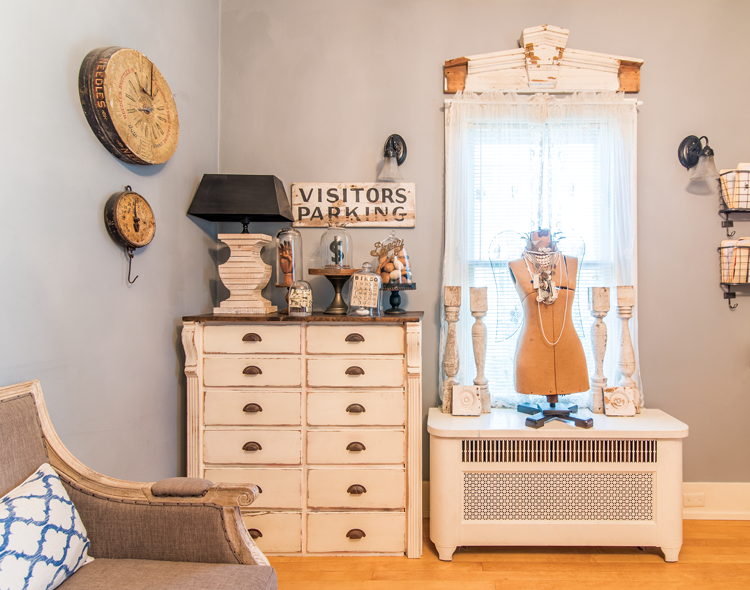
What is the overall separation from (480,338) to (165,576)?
1.75 metres

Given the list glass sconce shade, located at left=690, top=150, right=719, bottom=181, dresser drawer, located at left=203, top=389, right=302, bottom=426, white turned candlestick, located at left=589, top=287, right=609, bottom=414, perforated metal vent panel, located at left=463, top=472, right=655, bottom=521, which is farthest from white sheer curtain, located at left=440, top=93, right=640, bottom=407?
dresser drawer, located at left=203, top=389, right=302, bottom=426

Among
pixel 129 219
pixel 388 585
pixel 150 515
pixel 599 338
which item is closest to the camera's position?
pixel 150 515

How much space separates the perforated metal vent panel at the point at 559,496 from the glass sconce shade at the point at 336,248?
4.27 feet

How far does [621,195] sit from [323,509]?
7.83 ft

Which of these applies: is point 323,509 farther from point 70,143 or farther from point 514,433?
point 70,143

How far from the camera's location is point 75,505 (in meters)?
1.33

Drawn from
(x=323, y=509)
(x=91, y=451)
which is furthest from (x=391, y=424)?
(x=91, y=451)

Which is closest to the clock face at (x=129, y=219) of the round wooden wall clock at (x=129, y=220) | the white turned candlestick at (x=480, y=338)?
the round wooden wall clock at (x=129, y=220)

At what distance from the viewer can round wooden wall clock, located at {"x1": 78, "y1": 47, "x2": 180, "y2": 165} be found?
1.58 m

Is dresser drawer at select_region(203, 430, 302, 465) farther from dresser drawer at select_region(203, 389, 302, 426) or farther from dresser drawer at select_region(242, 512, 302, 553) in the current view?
dresser drawer at select_region(242, 512, 302, 553)

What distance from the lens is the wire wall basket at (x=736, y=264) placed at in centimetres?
246

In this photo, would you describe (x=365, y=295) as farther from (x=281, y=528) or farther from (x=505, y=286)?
(x=281, y=528)

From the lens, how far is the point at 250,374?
213 cm

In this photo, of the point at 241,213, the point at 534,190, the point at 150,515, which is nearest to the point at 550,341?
the point at 534,190
